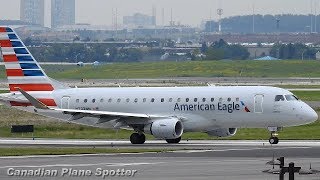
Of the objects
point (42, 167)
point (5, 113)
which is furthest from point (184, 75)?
point (42, 167)

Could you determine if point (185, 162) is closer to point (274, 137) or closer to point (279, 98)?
point (274, 137)

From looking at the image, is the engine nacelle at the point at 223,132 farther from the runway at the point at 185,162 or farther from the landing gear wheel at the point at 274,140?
the runway at the point at 185,162

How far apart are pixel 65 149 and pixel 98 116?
7.69 metres

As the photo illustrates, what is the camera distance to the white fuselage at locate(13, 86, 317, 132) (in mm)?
64312

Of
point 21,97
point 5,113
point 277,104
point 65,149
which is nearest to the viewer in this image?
point 65,149

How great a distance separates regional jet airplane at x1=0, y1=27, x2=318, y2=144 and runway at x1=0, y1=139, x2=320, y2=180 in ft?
9.04

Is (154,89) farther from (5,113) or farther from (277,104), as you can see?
(5,113)

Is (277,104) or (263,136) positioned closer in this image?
A: (277,104)

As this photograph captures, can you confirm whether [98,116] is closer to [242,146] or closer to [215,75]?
[242,146]

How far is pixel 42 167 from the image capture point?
155 feet

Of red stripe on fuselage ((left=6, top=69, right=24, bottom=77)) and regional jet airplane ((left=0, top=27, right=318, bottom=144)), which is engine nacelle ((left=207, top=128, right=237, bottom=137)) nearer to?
regional jet airplane ((left=0, top=27, right=318, bottom=144))

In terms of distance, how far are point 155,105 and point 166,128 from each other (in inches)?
126

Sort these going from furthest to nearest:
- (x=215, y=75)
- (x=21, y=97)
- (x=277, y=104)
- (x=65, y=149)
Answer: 1. (x=215, y=75)
2. (x=21, y=97)
3. (x=277, y=104)
4. (x=65, y=149)

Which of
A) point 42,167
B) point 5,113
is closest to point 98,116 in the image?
point 42,167
